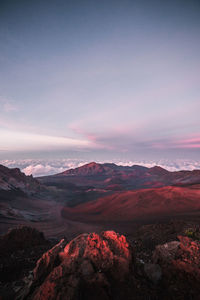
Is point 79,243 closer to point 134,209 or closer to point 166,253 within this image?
point 166,253

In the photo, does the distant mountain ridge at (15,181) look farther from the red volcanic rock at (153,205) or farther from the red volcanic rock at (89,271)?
the red volcanic rock at (89,271)

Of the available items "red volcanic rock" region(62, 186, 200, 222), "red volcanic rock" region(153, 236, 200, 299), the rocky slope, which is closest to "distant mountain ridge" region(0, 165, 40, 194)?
"red volcanic rock" region(62, 186, 200, 222)

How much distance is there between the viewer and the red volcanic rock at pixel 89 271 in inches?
149

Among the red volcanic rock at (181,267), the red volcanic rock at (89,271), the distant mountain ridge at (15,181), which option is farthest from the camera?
the distant mountain ridge at (15,181)

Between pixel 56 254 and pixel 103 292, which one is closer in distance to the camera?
pixel 103 292

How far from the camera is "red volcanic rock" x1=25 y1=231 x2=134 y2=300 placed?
12.4ft

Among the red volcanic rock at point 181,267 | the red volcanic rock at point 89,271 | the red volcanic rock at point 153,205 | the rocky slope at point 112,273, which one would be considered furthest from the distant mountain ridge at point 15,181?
the red volcanic rock at point 181,267

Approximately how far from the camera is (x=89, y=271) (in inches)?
170

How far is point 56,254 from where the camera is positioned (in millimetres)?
5551

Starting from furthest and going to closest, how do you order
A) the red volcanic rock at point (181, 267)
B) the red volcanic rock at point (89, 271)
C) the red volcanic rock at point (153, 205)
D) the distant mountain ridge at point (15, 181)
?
the distant mountain ridge at point (15, 181)
the red volcanic rock at point (153, 205)
the red volcanic rock at point (181, 267)
the red volcanic rock at point (89, 271)

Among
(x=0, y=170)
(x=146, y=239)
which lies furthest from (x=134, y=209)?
(x=0, y=170)

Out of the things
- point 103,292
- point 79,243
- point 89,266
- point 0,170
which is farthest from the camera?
point 0,170

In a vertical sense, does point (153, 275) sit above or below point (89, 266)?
below

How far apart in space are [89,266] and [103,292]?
2.71ft
